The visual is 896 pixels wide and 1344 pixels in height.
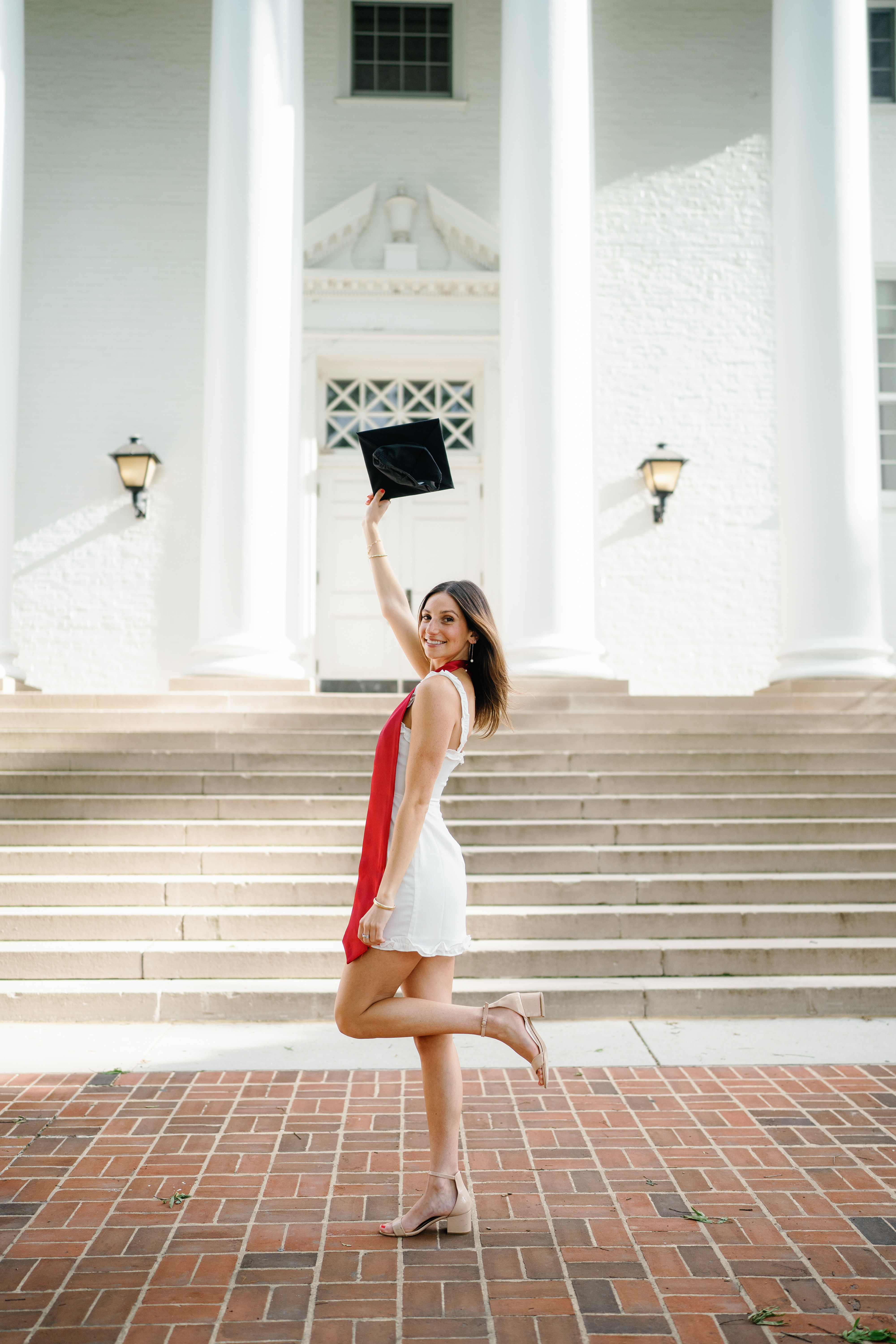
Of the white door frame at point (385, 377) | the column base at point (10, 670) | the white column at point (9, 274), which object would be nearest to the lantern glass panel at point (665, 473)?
the white door frame at point (385, 377)

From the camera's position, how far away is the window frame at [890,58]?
508 inches

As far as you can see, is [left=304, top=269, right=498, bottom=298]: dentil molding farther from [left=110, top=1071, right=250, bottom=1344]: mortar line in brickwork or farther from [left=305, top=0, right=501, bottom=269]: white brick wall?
[left=110, top=1071, right=250, bottom=1344]: mortar line in brickwork

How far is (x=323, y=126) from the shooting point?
12.5m

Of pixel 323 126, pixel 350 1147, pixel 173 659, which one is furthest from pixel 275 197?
pixel 350 1147

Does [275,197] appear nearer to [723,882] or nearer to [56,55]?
[56,55]

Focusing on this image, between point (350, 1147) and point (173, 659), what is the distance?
9.02 meters

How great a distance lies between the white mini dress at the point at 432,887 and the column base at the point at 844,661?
23.5ft

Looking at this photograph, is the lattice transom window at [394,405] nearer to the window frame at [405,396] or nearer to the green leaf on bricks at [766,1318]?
the window frame at [405,396]

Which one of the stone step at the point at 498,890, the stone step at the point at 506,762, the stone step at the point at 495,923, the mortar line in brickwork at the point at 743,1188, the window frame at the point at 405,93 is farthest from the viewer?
the window frame at the point at 405,93

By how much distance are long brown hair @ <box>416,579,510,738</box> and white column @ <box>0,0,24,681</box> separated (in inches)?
304

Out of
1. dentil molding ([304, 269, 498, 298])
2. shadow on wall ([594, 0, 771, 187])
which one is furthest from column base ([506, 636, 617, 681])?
shadow on wall ([594, 0, 771, 187])

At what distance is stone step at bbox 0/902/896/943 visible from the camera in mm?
5789

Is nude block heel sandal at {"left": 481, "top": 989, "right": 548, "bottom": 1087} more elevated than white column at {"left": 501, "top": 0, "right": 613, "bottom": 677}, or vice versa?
white column at {"left": 501, "top": 0, "right": 613, "bottom": 677}

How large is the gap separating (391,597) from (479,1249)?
1.93 metres
